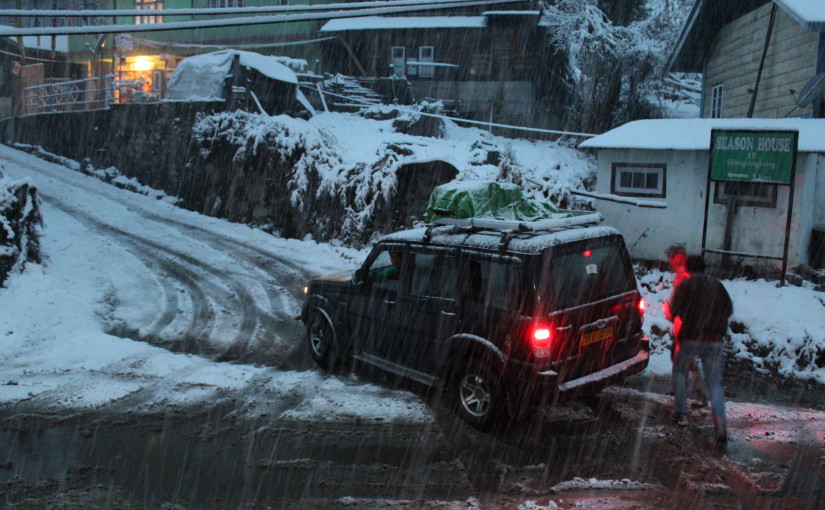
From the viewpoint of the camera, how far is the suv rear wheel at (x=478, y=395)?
605cm

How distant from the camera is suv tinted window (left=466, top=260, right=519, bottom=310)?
594 cm

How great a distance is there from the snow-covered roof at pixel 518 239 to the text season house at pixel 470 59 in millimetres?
19457

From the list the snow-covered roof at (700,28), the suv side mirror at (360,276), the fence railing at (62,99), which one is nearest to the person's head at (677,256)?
the suv side mirror at (360,276)

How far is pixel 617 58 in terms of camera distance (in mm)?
22734

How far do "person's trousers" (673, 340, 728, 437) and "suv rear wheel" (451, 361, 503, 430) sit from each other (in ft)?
5.90

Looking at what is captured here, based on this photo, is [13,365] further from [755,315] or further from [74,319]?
[755,315]

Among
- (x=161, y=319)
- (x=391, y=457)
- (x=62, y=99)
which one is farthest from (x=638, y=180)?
(x=62, y=99)

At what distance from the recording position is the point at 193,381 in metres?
7.76

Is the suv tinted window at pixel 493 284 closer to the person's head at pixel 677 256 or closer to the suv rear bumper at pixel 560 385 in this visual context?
the suv rear bumper at pixel 560 385

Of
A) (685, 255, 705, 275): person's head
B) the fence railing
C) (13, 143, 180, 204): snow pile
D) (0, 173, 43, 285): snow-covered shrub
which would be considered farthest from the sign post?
the fence railing

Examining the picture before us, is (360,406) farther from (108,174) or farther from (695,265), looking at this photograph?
(108,174)

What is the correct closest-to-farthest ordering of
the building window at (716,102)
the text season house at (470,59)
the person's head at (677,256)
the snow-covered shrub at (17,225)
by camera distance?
the person's head at (677,256) < the snow-covered shrub at (17,225) < the building window at (716,102) < the text season house at (470,59)

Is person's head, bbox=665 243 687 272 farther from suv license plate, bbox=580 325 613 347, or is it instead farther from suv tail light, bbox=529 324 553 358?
suv tail light, bbox=529 324 553 358

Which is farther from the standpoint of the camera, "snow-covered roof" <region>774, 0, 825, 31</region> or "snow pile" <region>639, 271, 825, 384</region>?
"snow-covered roof" <region>774, 0, 825, 31</region>
